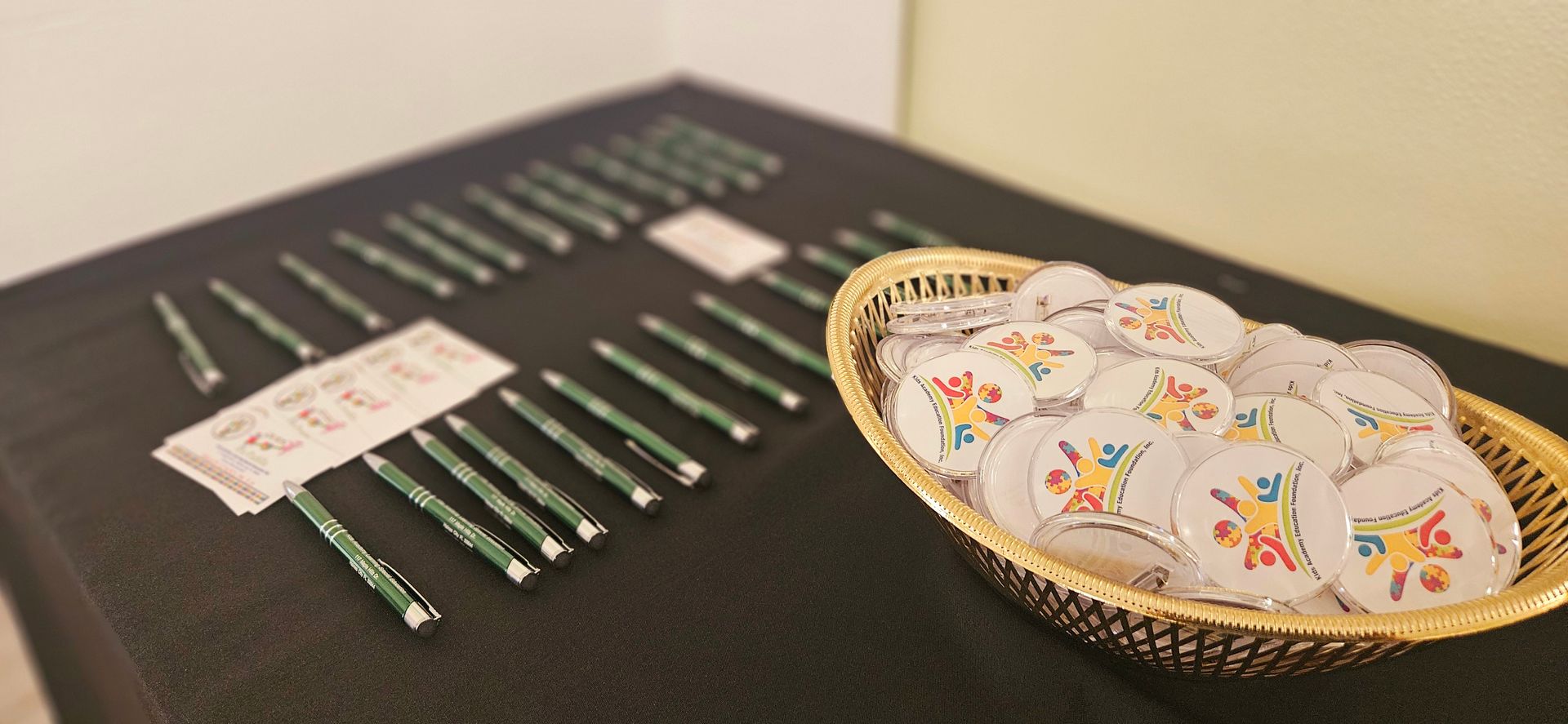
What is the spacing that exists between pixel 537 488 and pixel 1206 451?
22.6 inches

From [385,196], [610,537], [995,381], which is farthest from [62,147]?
[995,381]

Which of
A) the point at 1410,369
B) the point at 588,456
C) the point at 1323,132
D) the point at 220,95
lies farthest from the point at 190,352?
→ the point at 1323,132

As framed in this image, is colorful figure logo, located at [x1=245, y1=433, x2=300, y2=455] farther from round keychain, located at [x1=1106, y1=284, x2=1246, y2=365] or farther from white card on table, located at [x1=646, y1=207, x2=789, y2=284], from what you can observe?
round keychain, located at [x1=1106, y1=284, x2=1246, y2=365]

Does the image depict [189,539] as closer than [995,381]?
No

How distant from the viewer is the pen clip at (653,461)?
2.85ft

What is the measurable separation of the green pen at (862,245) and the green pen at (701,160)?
0.75ft

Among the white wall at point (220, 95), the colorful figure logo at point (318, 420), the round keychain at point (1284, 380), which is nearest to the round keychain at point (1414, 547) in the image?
the round keychain at point (1284, 380)

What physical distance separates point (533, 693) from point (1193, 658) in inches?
18.7

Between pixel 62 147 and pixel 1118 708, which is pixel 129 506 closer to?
pixel 62 147

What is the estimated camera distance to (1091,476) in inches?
23.5

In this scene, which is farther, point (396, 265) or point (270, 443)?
point (396, 265)

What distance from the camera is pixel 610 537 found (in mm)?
806

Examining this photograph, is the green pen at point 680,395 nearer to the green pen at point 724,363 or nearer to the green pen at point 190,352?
the green pen at point 724,363

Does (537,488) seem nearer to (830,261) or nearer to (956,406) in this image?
(956,406)
